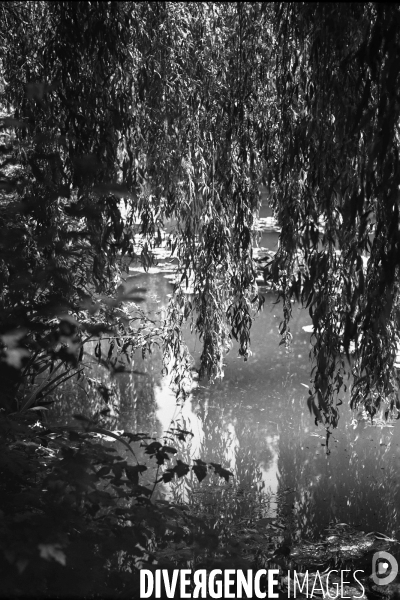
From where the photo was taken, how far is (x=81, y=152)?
102 inches

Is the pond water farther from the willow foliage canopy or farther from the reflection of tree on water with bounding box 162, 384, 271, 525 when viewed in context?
the willow foliage canopy

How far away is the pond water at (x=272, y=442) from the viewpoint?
3604mm

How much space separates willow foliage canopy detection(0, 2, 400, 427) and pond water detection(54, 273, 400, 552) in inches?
25.8

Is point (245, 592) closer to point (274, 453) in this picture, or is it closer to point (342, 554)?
point (342, 554)

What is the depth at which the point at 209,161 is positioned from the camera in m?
3.38

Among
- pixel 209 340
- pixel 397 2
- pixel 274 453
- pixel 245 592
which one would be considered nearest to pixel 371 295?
pixel 397 2

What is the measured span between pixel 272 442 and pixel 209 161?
1.85 meters

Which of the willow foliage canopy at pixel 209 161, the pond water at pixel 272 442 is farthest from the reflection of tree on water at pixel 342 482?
the willow foliage canopy at pixel 209 161

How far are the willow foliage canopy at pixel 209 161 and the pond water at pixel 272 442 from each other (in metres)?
0.66

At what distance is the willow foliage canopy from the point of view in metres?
1.87

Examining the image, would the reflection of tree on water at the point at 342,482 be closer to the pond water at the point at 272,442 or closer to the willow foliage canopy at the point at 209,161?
the pond water at the point at 272,442

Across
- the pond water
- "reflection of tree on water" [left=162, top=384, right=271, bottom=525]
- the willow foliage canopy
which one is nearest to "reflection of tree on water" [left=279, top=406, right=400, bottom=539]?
the pond water

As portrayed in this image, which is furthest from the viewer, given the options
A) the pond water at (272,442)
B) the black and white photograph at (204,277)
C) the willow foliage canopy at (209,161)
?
the pond water at (272,442)

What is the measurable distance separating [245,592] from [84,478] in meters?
0.98
